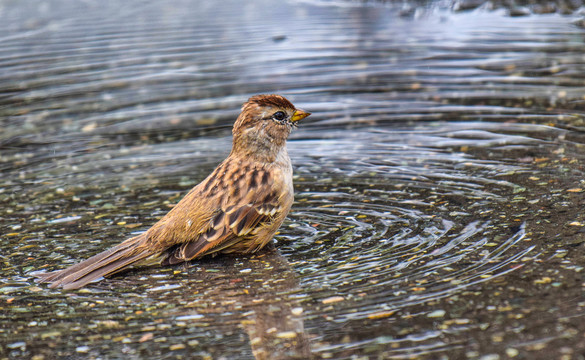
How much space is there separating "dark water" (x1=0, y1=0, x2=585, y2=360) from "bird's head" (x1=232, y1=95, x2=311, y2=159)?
0.72 meters

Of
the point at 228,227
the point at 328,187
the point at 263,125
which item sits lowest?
the point at 328,187

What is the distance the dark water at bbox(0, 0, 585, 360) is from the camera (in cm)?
504

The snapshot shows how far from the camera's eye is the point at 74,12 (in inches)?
782

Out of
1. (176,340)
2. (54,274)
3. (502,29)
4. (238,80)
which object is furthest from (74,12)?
(176,340)

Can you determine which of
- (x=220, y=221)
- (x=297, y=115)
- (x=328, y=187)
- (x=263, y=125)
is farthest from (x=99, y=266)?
(x=328, y=187)

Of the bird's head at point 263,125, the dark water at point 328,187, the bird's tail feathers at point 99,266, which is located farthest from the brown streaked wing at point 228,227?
the bird's head at point 263,125

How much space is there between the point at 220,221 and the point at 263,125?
1.02 meters

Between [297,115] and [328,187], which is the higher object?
[297,115]

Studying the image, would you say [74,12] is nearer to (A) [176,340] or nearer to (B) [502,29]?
(B) [502,29]

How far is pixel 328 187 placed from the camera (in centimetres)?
788

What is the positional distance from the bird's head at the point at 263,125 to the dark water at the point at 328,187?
2.37 feet

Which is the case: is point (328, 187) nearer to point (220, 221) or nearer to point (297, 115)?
point (297, 115)

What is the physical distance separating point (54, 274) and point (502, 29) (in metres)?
10.9

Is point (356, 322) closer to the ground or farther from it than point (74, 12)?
closer to the ground
